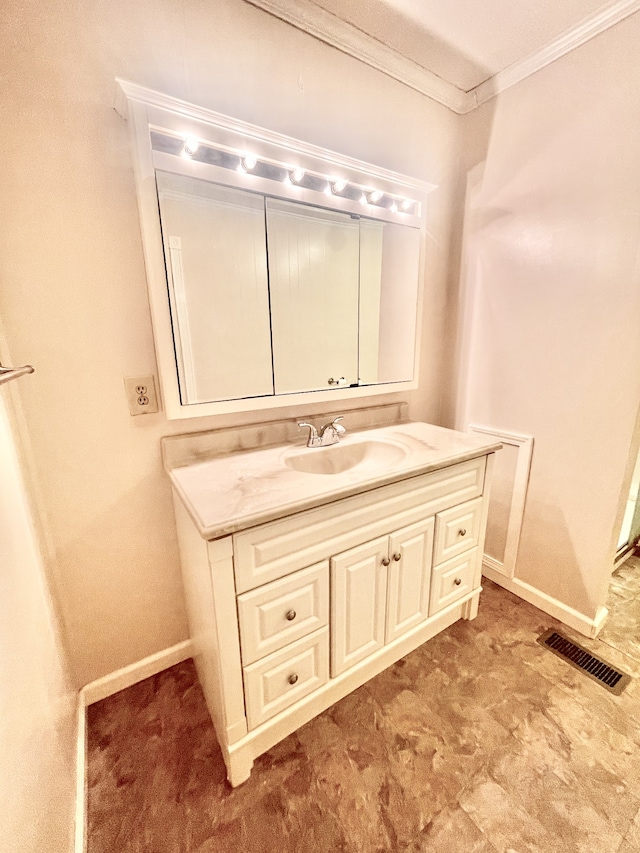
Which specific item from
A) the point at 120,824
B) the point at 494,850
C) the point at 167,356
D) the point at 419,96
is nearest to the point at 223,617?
the point at 120,824

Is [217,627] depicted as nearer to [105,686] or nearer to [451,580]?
[105,686]

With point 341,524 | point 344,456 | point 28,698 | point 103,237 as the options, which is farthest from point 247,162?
point 28,698

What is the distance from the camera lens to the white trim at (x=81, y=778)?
0.83 metres

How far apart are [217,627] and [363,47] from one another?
1947 millimetres

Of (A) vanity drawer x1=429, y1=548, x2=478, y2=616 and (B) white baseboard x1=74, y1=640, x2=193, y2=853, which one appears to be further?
(A) vanity drawer x1=429, y1=548, x2=478, y2=616

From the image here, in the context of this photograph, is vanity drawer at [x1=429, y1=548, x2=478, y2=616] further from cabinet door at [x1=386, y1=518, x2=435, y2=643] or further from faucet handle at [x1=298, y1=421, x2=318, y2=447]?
faucet handle at [x1=298, y1=421, x2=318, y2=447]

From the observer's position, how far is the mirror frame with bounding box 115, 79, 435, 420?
93 centimetres

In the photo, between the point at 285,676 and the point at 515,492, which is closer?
the point at 285,676

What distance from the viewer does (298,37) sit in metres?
1.13

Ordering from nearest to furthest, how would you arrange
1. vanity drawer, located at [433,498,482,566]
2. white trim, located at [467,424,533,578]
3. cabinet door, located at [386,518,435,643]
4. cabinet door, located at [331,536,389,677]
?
cabinet door, located at [331,536,389,677] < cabinet door, located at [386,518,435,643] < vanity drawer, located at [433,498,482,566] < white trim, located at [467,424,533,578]

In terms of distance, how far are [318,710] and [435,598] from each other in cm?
57

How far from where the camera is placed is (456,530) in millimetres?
1313

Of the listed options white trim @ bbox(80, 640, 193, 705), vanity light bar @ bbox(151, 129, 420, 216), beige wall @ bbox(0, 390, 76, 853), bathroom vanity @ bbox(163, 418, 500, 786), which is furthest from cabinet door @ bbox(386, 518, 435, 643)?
vanity light bar @ bbox(151, 129, 420, 216)

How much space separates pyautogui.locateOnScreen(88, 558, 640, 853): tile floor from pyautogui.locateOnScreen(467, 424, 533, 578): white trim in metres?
0.42
